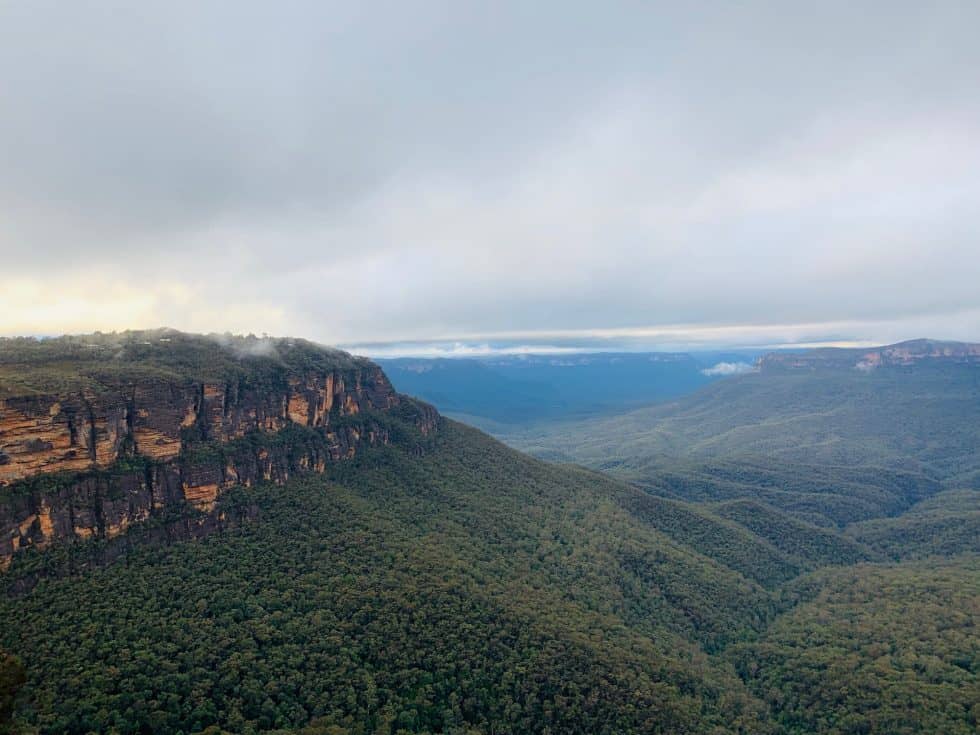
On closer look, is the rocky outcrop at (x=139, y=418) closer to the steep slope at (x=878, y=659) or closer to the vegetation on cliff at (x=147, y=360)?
the vegetation on cliff at (x=147, y=360)

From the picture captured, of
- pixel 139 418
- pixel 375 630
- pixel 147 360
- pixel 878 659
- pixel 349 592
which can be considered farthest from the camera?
pixel 147 360

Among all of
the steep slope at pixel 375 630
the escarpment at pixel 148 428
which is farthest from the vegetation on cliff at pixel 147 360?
the steep slope at pixel 375 630

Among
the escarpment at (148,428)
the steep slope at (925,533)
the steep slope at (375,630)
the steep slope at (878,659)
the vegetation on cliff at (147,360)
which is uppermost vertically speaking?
the vegetation on cliff at (147,360)

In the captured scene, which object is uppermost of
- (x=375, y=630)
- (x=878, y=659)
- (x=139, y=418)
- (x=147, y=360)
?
(x=147, y=360)

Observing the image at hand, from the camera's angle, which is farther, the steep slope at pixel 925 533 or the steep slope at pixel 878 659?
the steep slope at pixel 925 533

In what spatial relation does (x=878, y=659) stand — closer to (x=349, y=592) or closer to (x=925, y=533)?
(x=349, y=592)

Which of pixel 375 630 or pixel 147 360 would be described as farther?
pixel 147 360

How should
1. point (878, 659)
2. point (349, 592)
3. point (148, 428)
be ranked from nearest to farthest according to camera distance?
1. point (349, 592)
2. point (148, 428)
3. point (878, 659)

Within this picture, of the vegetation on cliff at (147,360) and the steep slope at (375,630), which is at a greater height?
the vegetation on cliff at (147,360)

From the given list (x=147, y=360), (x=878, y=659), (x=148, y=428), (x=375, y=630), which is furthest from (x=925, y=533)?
(x=147, y=360)

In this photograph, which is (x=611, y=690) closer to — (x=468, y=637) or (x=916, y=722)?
(x=468, y=637)
